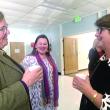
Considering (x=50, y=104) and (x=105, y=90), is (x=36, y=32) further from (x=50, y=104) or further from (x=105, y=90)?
(x=105, y=90)

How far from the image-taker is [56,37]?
7559mm

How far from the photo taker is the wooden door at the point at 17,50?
720 centimetres

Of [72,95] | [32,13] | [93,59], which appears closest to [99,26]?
[93,59]

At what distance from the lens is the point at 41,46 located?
2301mm

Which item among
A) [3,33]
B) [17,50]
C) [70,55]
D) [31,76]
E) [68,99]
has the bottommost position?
[68,99]

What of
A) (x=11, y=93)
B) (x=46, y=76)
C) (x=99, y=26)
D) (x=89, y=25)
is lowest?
(x=46, y=76)

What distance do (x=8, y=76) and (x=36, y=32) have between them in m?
7.00

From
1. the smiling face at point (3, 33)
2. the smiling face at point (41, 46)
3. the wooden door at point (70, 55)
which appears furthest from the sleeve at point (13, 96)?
the wooden door at point (70, 55)

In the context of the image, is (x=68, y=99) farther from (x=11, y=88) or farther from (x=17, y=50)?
(x=17, y=50)

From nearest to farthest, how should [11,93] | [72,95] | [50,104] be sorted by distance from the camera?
[11,93]
[50,104]
[72,95]

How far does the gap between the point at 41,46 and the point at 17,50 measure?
526cm

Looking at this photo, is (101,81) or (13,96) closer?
(13,96)

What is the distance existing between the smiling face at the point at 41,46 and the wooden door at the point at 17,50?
199 inches

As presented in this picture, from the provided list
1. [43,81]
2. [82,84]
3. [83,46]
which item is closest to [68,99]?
[43,81]
